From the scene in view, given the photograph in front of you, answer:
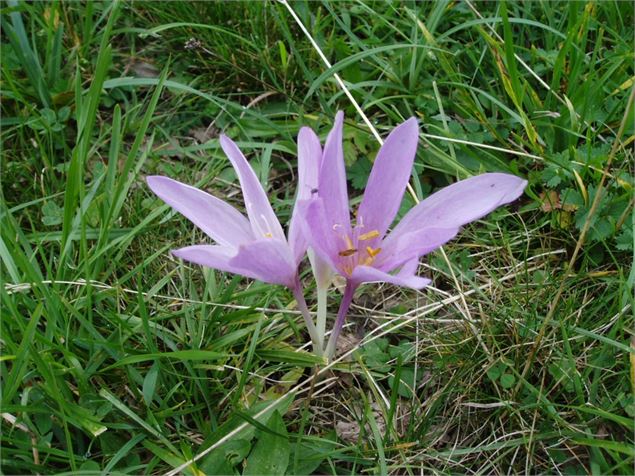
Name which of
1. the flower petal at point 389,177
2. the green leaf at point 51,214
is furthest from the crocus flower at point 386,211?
the green leaf at point 51,214

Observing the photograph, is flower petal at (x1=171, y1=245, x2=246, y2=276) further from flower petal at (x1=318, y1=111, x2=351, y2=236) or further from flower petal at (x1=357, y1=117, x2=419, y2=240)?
flower petal at (x1=357, y1=117, x2=419, y2=240)

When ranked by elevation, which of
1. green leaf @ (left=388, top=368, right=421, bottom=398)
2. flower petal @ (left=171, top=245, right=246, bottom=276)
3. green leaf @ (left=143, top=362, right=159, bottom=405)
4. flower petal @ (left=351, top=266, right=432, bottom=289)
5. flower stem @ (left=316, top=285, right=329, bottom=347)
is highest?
flower petal @ (left=171, top=245, right=246, bottom=276)

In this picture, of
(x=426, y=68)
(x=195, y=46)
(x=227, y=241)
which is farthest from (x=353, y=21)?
(x=227, y=241)

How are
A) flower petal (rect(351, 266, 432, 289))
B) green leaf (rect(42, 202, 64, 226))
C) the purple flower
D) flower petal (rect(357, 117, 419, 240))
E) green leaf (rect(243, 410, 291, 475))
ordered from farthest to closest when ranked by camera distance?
green leaf (rect(42, 202, 64, 226))
green leaf (rect(243, 410, 291, 475))
flower petal (rect(357, 117, 419, 240))
the purple flower
flower petal (rect(351, 266, 432, 289))

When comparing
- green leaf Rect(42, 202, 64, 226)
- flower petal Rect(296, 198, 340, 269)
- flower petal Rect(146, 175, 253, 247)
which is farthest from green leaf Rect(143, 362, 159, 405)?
green leaf Rect(42, 202, 64, 226)

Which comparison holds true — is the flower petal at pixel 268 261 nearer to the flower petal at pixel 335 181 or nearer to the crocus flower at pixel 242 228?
the crocus flower at pixel 242 228

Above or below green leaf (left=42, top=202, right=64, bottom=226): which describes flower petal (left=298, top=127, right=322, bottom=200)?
above
